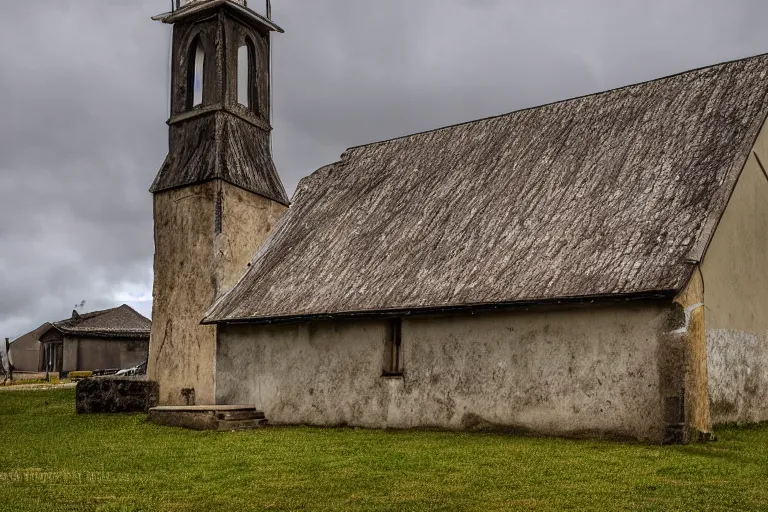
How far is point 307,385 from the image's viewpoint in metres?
16.9

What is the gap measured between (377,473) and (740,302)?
8.06 m

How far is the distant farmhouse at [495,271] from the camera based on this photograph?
13.1m

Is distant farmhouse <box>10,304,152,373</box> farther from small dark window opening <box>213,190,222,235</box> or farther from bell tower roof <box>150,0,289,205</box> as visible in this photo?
small dark window opening <box>213,190,222,235</box>

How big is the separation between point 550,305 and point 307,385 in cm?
589

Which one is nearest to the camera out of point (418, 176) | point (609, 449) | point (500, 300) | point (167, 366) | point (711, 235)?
point (609, 449)

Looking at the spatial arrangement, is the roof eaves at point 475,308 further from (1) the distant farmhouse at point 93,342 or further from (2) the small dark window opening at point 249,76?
(1) the distant farmhouse at point 93,342

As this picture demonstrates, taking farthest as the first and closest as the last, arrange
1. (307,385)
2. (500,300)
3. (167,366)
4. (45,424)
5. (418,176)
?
(167,366) → (418,176) → (45,424) → (307,385) → (500,300)

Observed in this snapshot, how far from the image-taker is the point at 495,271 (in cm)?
1477

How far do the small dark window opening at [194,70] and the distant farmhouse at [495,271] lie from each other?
90 cm

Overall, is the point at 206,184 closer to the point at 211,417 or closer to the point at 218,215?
the point at 218,215

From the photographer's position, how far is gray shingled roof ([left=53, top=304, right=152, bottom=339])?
44375 mm

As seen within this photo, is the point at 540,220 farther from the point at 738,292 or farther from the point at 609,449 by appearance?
the point at 609,449

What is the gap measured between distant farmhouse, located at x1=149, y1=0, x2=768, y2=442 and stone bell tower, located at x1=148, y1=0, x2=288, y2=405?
0.24 ft

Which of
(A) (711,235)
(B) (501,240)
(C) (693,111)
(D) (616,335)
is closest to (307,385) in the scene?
(B) (501,240)
